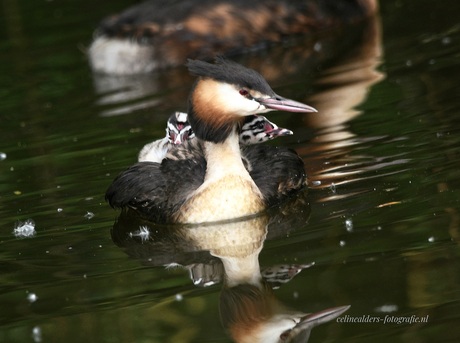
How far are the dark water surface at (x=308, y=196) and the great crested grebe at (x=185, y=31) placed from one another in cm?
19

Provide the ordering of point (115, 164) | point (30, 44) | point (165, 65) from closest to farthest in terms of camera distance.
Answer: point (115, 164) < point (165, 65) < point (30, 44)

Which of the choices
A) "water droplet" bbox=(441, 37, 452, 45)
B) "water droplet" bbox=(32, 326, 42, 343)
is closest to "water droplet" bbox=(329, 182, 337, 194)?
"water droplet" bbox=(32, 326, 42, 343)

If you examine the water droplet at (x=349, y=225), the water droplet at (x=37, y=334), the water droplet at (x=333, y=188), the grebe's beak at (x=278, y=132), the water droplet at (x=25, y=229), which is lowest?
the water droplet at (x=37, y=334)

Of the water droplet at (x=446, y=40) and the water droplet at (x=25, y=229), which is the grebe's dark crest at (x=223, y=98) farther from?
the water droplet at (x=446, y=40)

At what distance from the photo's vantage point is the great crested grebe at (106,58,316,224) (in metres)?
6.80

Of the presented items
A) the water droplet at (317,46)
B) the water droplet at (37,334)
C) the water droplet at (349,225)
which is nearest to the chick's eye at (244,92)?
the water droplet at (349,225)

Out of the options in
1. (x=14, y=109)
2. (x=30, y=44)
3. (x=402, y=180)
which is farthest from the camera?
(x=30, y=44)

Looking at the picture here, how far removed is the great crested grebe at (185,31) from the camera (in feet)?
37.4

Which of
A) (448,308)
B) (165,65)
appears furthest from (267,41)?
(448,308)

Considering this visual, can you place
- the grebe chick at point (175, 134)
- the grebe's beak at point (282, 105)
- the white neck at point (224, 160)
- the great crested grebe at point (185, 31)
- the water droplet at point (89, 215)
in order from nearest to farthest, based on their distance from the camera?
1. the grebe's beak at point (282, 105)
2. the white neck at point (224, 160)
3. the water droplet at point (89, 215)
4. the grebe chick at point (175, 134)
5. the great crested grebe at point (185, 31)

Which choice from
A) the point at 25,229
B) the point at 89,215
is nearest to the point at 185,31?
the point at 89,215

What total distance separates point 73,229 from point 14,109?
355 cm

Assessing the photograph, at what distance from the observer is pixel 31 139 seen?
924cm

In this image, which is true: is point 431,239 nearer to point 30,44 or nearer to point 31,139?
point 31,139
